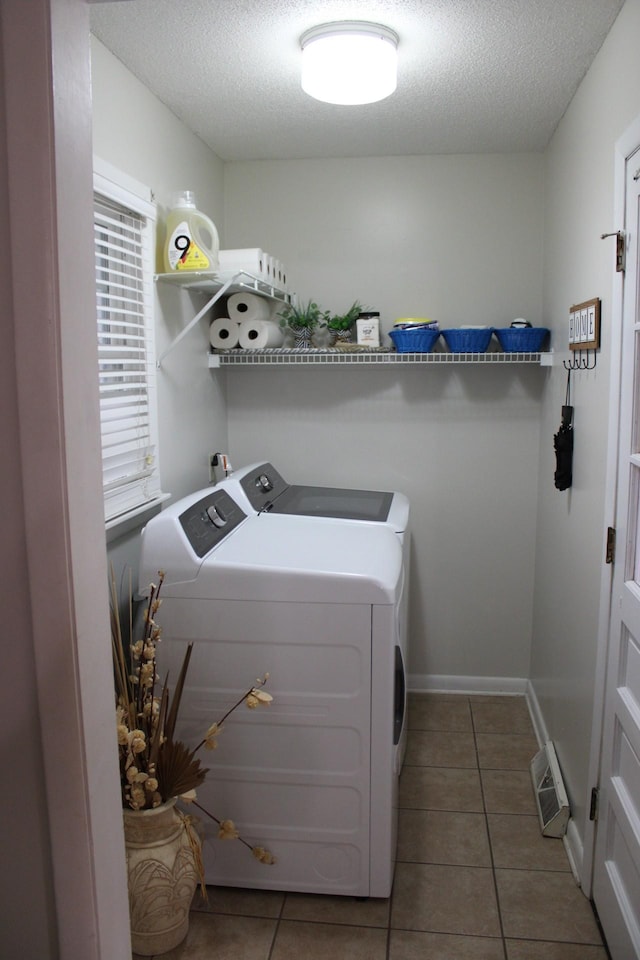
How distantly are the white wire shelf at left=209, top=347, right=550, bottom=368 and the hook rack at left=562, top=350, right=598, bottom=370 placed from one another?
0.41 m

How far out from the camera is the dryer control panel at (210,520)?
215 cm

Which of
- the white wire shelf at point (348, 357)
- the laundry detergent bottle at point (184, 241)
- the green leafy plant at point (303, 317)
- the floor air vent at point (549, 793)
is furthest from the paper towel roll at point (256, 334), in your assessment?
the floor air vent at point (549, 793)

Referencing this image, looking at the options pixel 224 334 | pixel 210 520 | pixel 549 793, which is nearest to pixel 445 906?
pixel 549 793

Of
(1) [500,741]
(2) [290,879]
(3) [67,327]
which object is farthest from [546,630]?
(3) [67,327]

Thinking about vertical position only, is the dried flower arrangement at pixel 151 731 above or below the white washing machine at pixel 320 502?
below

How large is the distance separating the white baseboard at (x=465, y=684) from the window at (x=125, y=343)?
5.60 ft

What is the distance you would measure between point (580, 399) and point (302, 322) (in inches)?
50.6

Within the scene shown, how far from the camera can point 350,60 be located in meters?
2.11

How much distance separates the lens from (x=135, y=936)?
1936 mm

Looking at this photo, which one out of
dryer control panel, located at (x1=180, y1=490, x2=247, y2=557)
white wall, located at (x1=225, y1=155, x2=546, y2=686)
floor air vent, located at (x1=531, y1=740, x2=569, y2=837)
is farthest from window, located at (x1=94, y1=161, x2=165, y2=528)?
floor air vent, located at (x1=531, y1=740, x2=569, y2=837)

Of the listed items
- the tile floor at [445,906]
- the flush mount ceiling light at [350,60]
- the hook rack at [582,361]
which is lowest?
the tile floor at [445,906]

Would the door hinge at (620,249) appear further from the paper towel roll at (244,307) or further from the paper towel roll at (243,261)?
the paper towel roll at (244,307)

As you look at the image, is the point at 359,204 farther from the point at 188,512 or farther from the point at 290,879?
the point at 290,879

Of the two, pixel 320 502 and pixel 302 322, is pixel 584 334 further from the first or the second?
pixel 302 322
